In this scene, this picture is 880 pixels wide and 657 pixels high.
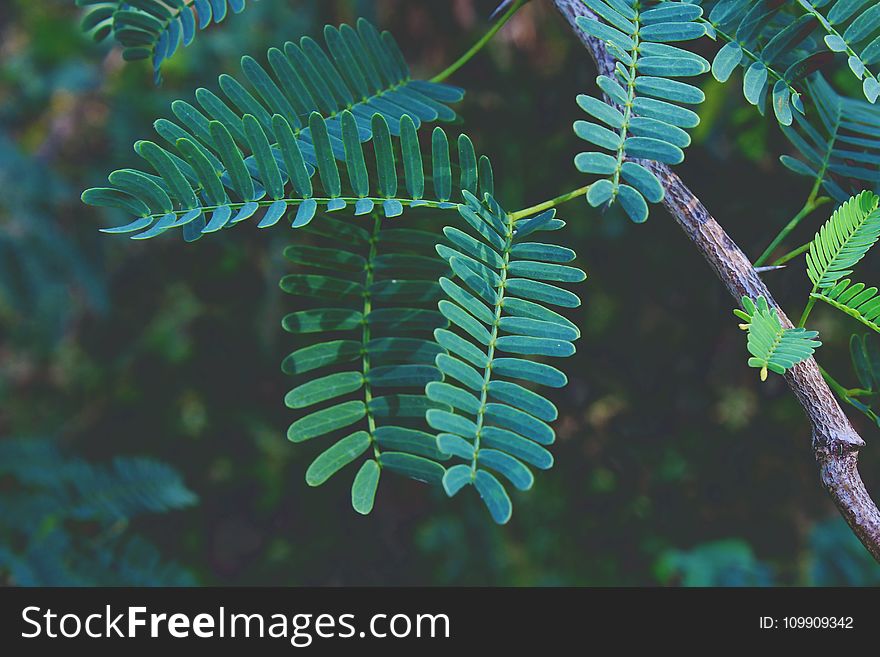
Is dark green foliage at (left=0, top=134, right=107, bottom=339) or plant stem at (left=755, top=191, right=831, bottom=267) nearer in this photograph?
plant stem at (left=755, top=191, right=831, bottom=267)

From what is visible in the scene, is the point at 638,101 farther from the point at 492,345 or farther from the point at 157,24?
the point at 157,24

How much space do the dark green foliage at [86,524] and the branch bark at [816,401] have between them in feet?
2.83

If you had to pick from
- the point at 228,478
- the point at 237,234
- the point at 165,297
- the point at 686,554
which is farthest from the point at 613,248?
the point at 165,297

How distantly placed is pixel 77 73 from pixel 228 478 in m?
0.97

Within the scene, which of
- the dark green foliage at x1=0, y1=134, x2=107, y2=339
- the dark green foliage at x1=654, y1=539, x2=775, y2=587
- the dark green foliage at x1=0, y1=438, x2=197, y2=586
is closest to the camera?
→ the dark green foliage at x1=0, y1=438, x2=197, y2=586

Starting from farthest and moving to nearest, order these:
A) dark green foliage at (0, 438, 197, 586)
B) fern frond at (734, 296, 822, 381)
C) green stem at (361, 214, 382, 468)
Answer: dark green foliage at (0, 438, 197, 586)
green stem at (361, 214, 382, 468)
fern frond at (734, 296, 822, 381)

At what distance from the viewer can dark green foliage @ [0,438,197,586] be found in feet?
3.19

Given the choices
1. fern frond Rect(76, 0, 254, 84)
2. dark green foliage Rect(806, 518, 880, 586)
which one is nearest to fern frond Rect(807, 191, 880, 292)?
fern frond Rect(76, 0, 254, 84)

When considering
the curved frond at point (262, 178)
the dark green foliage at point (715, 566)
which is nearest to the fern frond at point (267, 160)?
the curved frond at point (262, 178)

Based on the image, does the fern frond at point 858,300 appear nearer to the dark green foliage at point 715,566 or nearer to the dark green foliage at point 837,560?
the dark green foliage at point 715,566

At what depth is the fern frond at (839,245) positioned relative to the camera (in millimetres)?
452

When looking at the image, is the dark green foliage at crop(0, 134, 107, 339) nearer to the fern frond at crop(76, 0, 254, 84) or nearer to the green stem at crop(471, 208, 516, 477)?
the fern frond at crop(76, 0, 254, 84)

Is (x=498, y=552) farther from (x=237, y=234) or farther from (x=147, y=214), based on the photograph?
(x=147, y=214)

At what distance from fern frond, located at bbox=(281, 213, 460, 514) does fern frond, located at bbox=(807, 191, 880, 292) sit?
0.82 ft
